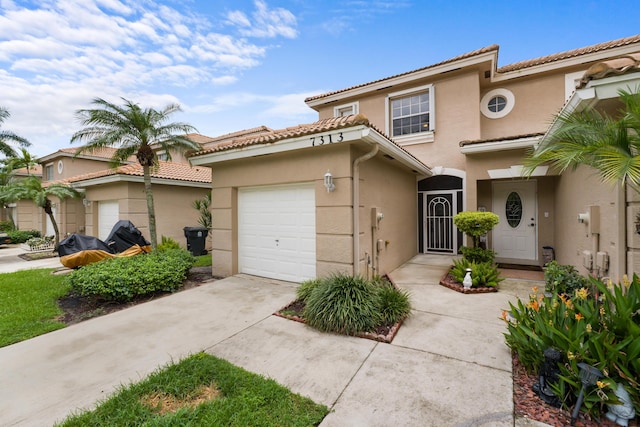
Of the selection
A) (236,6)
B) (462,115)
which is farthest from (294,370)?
(462,115)

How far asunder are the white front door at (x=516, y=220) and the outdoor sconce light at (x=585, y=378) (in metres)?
7.79

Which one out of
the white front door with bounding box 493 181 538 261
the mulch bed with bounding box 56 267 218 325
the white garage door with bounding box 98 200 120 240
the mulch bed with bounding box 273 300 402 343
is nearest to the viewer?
the mulch bed with bounding box 273 300 402 343

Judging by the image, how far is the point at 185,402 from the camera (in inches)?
109

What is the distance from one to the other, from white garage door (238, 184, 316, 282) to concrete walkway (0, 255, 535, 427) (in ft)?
4.73

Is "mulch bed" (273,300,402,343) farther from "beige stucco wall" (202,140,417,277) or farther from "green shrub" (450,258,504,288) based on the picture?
"green shrub" (450,258,504,288)

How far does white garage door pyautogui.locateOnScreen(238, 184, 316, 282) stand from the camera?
659 cm

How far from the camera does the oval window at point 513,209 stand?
9.17 m

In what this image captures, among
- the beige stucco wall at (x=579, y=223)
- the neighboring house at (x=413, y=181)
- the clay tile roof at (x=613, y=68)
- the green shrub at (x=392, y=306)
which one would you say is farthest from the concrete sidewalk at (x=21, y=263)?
the beige stucco wall at (x=579, y=223)

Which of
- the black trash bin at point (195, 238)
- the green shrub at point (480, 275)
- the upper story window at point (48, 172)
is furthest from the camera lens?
the upper story window at point (48, 172)

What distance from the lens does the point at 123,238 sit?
29.0ft

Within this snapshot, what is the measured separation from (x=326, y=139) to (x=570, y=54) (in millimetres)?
10288

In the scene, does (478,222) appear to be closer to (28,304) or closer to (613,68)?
(613,68)

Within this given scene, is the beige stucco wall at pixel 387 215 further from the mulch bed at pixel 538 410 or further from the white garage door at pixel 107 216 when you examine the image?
the white garage door at pixel 107 216

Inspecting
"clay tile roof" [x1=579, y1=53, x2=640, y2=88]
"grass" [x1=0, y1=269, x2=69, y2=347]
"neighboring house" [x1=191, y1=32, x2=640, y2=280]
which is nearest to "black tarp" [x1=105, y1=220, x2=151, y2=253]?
"grass" [x1=0, y1=269, x2=69, y2=347]
